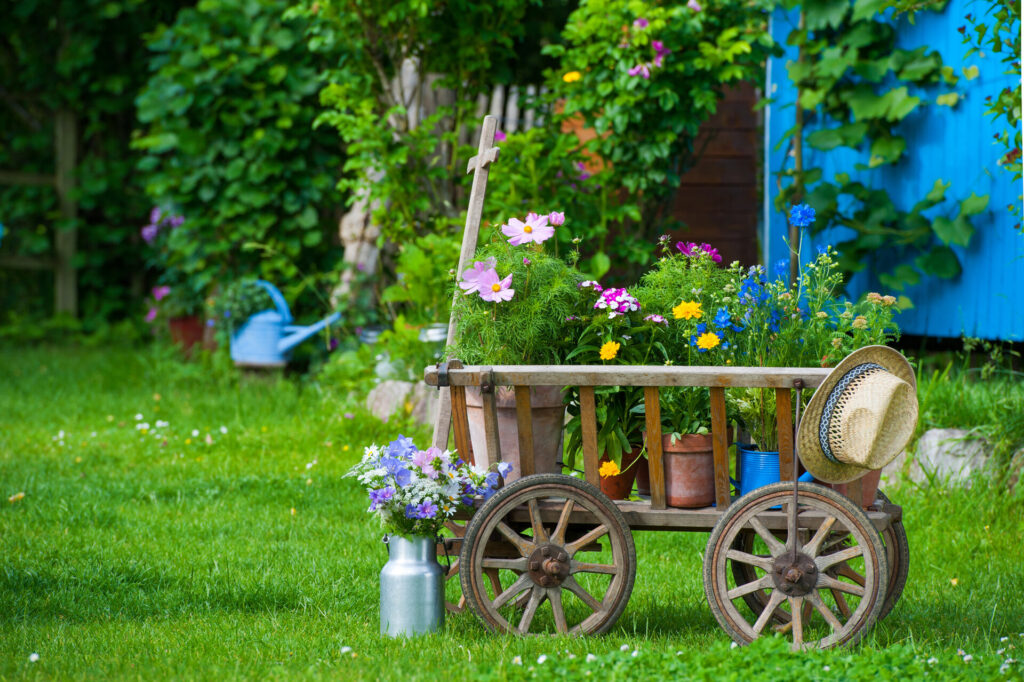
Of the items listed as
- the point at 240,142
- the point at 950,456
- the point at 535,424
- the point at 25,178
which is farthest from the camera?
the point at 25,178

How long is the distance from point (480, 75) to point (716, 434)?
364 centimetres

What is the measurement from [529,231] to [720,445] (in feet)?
2.71

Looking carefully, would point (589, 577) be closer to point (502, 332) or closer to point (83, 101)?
point (502, 332)

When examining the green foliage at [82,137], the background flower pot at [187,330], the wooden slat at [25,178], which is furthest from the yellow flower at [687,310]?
the wooden slat at [25,178]

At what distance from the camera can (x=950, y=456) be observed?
13.7ft

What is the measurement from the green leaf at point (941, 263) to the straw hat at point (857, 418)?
2.63 metres

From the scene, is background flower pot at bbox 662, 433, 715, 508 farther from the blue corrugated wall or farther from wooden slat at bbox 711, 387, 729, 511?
the blue corrugated wall

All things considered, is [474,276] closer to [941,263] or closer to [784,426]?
[784,426]

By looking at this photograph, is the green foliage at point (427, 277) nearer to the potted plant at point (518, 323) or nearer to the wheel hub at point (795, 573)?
the potted plant at point (518, 323)

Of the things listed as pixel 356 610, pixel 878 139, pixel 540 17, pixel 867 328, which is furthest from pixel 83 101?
pixel 867 328

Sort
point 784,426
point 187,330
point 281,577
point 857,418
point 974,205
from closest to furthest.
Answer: point 857,418, point 784,426, point 281,577, point 974,205, point 187,330

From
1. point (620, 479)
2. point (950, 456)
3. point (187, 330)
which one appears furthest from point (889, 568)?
point (187, 330)

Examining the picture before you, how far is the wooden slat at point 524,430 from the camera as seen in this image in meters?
2.72

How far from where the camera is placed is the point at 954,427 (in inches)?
168
